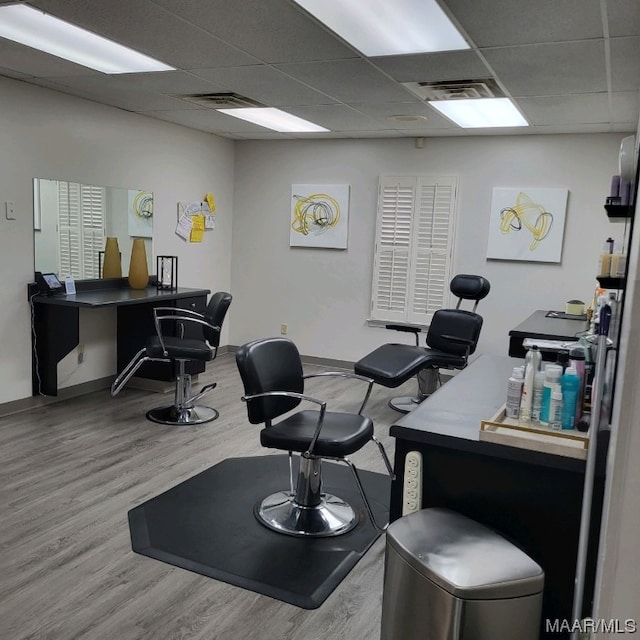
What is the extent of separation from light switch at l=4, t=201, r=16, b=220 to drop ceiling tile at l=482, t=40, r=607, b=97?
10.2ft

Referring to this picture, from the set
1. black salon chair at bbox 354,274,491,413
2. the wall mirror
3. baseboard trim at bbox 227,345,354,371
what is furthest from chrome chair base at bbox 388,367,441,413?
the wall mirror

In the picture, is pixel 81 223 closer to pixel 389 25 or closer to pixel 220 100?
pixel 220 100

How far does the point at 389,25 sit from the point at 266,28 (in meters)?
0.55

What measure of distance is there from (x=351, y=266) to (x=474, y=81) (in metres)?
2.65

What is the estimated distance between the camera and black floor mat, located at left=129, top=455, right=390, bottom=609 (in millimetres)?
2445

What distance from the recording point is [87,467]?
3.46 m

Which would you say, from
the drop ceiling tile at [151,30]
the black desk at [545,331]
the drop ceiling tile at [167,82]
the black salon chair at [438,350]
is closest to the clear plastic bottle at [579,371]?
the black desk at [545,331]

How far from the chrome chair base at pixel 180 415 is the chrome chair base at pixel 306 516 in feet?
4.56

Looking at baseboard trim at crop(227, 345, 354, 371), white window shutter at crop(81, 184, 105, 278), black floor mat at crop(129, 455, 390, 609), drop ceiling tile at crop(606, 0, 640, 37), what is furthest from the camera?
baseboard trim at crop(227, 345, 354, 371)

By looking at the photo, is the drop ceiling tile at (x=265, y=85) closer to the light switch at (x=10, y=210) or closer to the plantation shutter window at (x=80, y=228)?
the plantation shutter window at (x=80, y=228)

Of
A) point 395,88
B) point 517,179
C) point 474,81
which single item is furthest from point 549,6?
point 517,179

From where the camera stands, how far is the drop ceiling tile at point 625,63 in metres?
2.76

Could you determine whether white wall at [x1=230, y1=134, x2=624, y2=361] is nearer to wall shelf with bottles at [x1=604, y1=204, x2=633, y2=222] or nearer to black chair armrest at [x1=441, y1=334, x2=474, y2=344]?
black chair armrest at [x1=441, y1=334, x2=474, y2=344]

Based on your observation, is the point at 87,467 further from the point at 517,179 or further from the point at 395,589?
the point at 517,179
